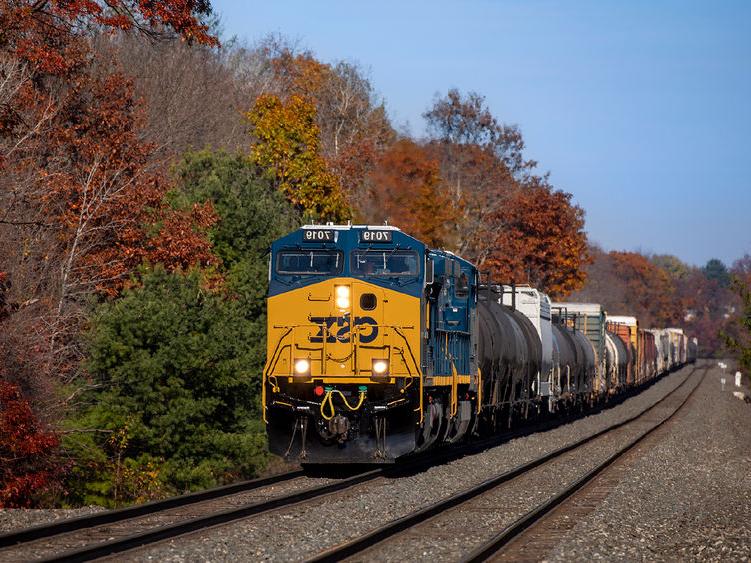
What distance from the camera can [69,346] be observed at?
74.6ft

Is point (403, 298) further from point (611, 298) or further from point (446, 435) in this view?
point (611, 298)

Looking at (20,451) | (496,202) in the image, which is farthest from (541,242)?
(20,451)

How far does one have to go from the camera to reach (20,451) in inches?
634

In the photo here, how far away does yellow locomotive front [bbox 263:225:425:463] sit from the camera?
1738cm

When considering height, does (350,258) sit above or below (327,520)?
above

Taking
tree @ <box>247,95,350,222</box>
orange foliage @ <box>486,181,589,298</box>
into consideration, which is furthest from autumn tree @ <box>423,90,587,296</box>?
tree @ <box>247,95,350,222</box>

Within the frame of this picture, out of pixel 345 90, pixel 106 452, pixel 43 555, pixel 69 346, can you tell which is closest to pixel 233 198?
pixel 69 346

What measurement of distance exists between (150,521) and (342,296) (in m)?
5.72

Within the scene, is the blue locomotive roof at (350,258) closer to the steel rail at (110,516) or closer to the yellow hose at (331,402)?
the yellow hose at (331,402)

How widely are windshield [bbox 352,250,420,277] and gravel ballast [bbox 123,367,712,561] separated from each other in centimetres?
334

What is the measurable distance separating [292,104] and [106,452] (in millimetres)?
21578

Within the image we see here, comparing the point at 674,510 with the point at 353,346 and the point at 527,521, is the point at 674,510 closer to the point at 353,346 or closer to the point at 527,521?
the point at 527,521

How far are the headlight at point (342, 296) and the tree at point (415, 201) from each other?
1453 inches

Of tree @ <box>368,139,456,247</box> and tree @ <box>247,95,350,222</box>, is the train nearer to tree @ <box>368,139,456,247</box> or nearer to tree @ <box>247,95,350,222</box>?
tree @ <box>247,95,350,222</box>
